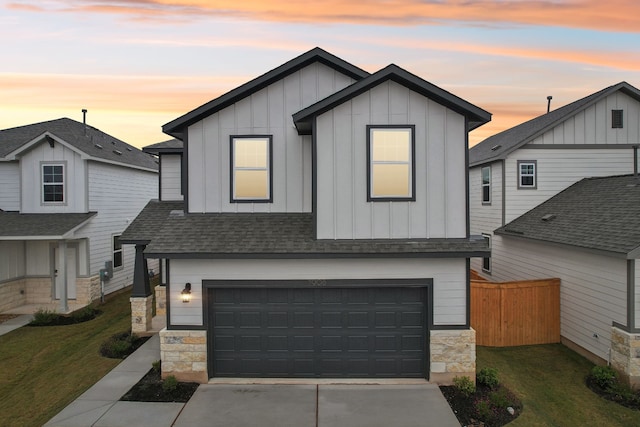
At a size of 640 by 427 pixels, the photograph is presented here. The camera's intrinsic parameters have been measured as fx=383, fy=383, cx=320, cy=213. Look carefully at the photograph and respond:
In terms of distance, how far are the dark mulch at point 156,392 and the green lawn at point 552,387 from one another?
6.58m

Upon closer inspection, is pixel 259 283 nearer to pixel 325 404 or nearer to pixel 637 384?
pixel 325 404

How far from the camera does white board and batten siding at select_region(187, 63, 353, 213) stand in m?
9.80

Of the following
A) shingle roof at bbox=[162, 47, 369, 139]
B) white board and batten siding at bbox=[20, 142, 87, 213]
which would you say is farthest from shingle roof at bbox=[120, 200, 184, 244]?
white board and batten siding at bbox=[20, 142, 87, 213]

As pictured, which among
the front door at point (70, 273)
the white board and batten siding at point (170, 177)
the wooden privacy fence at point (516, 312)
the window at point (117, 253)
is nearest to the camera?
the wooden privacy fence at point (516, 312)

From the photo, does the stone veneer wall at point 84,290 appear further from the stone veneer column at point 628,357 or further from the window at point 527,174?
the window at point 527,174

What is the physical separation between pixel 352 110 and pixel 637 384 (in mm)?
8882

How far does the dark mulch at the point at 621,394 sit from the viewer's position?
317 inches

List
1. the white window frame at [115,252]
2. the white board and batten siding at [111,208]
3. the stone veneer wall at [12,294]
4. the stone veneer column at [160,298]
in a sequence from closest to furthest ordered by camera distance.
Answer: the stone veneer column at [160,298] → the stone veneer wall at [12,294] → the white board and batten siding at [111,208] → the white window frame at [115,252]

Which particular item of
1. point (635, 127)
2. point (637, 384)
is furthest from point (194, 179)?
point (635, 127)

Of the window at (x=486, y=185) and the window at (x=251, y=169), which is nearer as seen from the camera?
the window at (x=251, y=169)

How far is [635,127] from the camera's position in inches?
604

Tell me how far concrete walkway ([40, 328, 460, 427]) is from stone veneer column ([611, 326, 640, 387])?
14.3ft

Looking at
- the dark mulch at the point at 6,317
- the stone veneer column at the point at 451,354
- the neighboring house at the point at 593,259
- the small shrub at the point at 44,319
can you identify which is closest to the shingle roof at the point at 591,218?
the neighboring house at the point at 593,259

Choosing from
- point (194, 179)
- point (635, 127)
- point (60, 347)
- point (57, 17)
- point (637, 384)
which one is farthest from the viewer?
point (635, 127)
